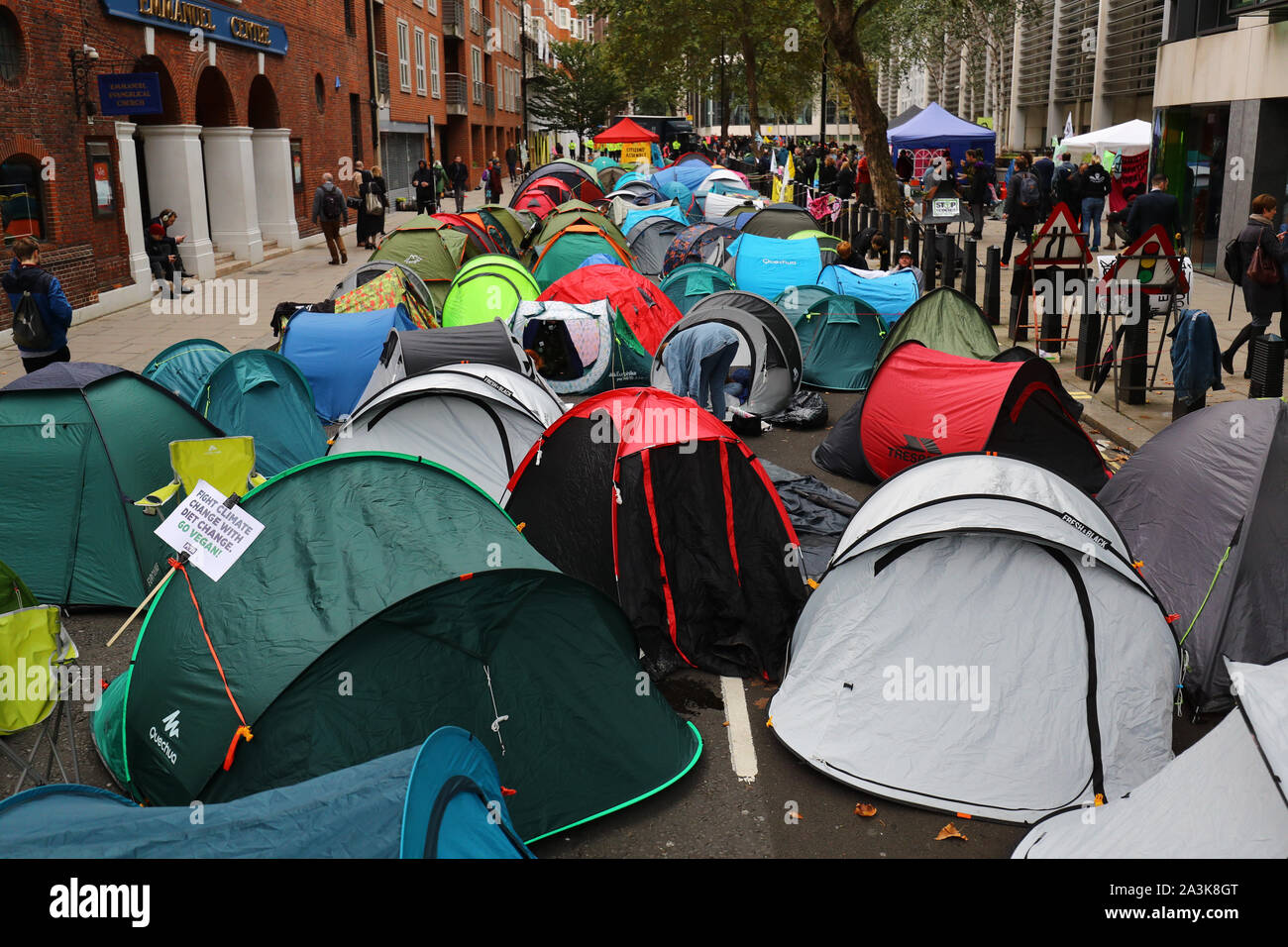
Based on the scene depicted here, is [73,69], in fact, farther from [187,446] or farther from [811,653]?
[811,653]

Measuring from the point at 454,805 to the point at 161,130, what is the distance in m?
21.0

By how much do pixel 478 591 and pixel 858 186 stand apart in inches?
1101

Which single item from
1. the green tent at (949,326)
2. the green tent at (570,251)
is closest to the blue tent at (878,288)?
the green tent at (949,326)

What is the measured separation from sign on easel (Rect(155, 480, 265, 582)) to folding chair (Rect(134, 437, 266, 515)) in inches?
97.6

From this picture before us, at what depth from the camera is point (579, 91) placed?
66.9 meters

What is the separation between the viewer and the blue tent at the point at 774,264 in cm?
1612

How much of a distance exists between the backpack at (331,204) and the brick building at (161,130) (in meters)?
2.08

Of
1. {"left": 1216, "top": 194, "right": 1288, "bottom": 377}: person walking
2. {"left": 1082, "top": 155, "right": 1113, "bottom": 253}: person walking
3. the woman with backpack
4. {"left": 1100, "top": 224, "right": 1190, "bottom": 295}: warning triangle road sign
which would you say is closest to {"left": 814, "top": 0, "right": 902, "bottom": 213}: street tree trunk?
the woman with backpack

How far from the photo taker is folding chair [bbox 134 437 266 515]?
7637 millimetres

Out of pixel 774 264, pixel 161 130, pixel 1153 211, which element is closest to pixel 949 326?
pixel 774 264

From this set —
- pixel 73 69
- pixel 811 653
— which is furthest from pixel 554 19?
pixel 811 653

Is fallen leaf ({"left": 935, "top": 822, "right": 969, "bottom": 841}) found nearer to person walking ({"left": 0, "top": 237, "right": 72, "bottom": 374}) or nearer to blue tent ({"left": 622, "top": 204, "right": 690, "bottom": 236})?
person walking ({"left": 0, "top": 237, "right": 72, "bottom": 374})

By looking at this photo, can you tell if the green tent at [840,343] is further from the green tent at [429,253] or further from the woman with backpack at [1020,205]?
the woman with backpack at [1020,205]
